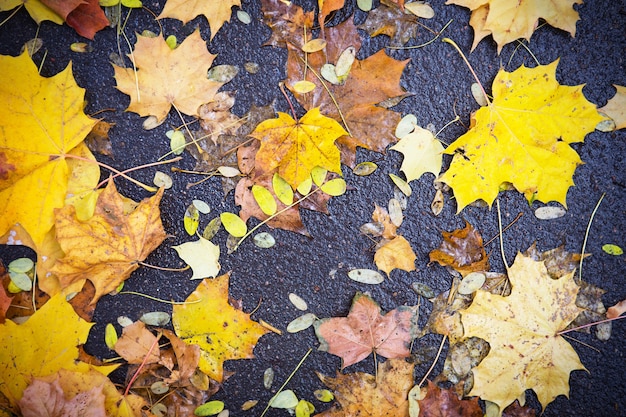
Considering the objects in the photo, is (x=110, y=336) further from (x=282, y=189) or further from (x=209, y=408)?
→ (x=282, y=189)

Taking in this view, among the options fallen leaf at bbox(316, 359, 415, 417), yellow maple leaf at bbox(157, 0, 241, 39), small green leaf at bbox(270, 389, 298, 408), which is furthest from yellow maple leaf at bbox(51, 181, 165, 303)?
fallen leaf at bbox(316, 359, 415, 417)

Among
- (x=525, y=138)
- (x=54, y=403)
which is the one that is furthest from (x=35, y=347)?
(x=525, y=138)

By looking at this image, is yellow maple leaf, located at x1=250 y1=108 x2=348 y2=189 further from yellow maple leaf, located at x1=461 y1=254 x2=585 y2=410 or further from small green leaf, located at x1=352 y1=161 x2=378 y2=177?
yellow maple leaf, located at x1=461 y1=254 x2=585 y2=410

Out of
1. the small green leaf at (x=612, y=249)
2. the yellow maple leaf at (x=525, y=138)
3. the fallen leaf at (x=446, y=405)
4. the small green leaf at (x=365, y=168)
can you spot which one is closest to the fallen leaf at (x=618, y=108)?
the yellow maple leaf at (x=525, y=138)

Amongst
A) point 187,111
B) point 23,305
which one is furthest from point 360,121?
point 23,305

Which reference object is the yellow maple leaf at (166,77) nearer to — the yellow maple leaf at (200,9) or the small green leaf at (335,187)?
the yellow maple leaf at (200,9)
